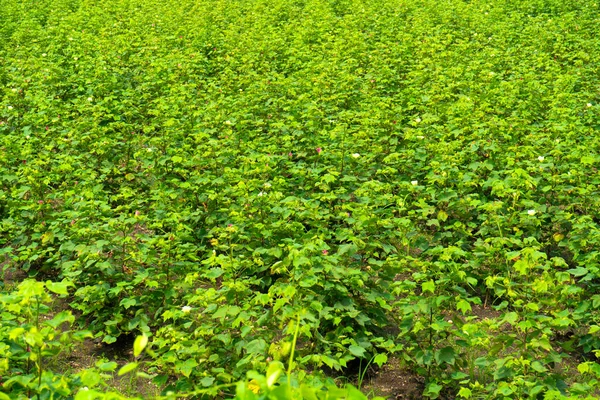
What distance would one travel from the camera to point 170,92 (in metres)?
7.40

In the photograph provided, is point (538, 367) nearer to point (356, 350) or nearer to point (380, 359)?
point (380, 359)

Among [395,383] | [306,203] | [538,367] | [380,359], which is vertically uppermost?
[306,203]

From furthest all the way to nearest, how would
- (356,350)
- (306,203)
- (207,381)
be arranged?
(306,203), (356,350), (207,381)

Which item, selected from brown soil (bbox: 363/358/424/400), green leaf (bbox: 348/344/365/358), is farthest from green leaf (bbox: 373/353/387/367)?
brown soil (bbox: 363/358/424/400)

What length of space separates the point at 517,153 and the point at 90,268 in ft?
10.6

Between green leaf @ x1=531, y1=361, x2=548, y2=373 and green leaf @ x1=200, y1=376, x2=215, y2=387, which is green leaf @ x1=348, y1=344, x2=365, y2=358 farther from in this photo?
green leaf @ x1=531, y1=361, x2=548, y2=373

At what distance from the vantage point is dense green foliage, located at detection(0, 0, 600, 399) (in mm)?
3914

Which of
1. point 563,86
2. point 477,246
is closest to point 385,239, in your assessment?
point 477,246

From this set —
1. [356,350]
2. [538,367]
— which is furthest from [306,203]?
[538,367]

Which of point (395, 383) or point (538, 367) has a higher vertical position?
point (538, 367)

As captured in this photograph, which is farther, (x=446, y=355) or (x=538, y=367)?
(x=446, y=355)

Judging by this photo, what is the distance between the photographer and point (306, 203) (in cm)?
486

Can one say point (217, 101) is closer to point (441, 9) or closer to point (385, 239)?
point (385, 239)

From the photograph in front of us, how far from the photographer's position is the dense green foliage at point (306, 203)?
391 centimetres
